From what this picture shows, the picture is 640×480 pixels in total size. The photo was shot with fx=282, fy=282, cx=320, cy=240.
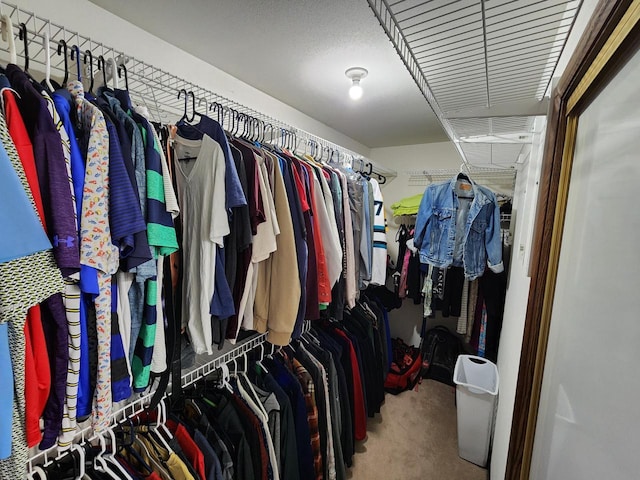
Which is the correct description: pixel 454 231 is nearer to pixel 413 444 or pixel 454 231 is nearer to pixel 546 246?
pixel 546 246

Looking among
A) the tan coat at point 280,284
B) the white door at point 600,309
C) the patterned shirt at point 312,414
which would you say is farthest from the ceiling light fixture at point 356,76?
the patterned shirt at point 312,414

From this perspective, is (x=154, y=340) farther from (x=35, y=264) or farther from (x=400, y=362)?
(x=400, y=362)

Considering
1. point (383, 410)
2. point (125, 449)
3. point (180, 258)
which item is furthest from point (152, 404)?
point (383, 410)

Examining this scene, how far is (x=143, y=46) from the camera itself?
1.29 meters

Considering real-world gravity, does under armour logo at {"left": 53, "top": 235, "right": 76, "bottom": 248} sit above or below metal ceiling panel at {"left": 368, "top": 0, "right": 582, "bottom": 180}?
below

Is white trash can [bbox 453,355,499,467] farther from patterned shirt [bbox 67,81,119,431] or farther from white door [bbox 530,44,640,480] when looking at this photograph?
patterned shirt [bbox 67,81,119,431]

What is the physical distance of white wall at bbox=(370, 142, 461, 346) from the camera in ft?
9.39

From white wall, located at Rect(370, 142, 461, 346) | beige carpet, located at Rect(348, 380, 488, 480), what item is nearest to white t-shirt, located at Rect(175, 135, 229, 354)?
beige carpet, located at Rect(348, 380, 488, 480)

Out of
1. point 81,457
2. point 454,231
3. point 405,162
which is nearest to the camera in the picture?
point 81,457

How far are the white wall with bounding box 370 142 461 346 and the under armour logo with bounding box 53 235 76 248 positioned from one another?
8.92 feet

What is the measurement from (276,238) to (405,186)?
2.29 m

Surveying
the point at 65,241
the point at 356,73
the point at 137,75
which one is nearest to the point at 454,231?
the point at 356,73

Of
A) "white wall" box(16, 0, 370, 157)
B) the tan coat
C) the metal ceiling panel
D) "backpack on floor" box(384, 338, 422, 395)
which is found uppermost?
"white wall" box(16, 0, 370, 157)

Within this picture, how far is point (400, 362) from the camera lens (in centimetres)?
266
